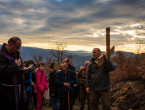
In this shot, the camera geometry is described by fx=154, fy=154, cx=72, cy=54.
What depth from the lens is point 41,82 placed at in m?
6.23

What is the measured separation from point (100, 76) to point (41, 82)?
2.58 metres

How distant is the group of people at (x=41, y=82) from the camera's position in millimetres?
3068

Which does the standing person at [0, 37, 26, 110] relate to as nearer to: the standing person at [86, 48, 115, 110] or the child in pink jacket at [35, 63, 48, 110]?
the standing person at [86, 48, 115, 110]

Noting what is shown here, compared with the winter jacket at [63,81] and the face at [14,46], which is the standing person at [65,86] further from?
the face at [14,46]

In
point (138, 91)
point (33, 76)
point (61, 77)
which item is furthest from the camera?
point (138, 91)

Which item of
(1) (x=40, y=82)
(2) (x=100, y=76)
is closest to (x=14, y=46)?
(2) (x=100, y=76)

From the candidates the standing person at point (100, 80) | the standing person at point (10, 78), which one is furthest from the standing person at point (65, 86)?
the standing person at point (10, 78)

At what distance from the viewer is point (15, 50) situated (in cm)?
316

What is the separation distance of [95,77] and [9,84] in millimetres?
2703

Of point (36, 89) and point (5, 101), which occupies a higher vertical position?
point (5, 101)

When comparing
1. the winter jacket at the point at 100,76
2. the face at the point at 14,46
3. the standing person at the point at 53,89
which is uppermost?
the face at the point at 14,46

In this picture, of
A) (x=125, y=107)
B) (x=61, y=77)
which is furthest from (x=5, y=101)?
(x=125, y=107)

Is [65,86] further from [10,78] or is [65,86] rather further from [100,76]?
[10,78]

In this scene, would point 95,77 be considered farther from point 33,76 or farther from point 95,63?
point 33,76
